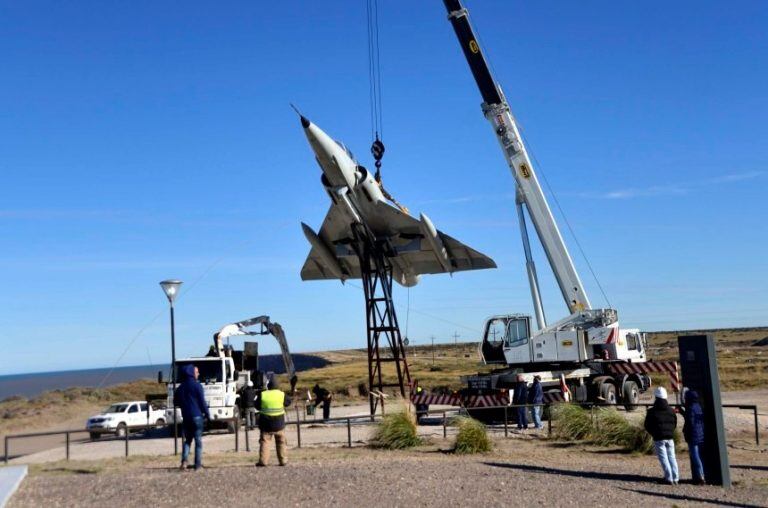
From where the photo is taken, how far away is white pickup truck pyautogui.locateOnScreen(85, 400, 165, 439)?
24078mm

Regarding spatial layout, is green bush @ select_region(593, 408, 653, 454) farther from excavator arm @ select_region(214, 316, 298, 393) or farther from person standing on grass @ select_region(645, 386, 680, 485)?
excavator arm @ select_region(214, 316, 298, 393)

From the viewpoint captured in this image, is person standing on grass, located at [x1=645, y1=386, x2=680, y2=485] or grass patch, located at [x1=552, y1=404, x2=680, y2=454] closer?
person standing on grass, located at [x1=645, y1=386, x2=680, y2=485]

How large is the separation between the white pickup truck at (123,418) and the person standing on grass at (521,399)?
11553mm

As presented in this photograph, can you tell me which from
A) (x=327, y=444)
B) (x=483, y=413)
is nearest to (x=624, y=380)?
(x=483, y=413)

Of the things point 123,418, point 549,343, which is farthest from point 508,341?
point 123,418

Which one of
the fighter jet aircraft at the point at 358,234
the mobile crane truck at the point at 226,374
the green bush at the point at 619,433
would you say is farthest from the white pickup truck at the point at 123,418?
the green bush at the point at 619,433

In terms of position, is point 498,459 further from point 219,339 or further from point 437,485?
point 219,339

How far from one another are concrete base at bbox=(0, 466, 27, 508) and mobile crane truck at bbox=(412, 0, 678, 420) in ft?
43.9

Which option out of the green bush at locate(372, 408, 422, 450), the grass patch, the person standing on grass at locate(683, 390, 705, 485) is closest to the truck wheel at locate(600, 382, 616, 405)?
the grass patch

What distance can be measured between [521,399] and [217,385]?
8298mm

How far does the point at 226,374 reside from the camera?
22.7 metres

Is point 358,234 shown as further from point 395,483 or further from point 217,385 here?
point 395,483

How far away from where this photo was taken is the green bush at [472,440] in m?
14.7

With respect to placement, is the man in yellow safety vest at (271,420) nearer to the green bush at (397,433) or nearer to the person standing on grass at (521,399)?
the green bush at (397,433)
